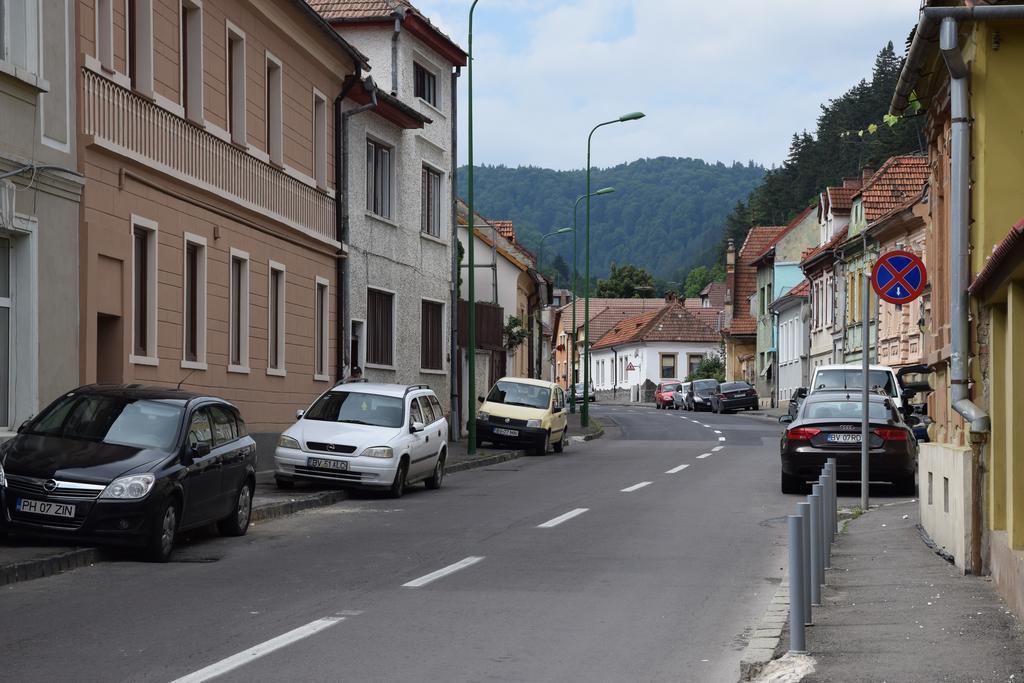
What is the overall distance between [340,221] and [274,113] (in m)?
4.47

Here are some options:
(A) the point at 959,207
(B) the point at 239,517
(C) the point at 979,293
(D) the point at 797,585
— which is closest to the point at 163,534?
(B) the point at 239,517

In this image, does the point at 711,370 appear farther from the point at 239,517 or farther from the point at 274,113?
the point at 239,517

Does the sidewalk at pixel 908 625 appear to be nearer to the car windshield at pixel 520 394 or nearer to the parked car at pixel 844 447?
the parked car at pixel 844 447

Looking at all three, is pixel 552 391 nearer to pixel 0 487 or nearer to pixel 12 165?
pixel 12 165

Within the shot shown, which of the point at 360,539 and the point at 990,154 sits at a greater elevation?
the point at 990,154

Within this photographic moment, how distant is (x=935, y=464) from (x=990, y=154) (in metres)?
3.12

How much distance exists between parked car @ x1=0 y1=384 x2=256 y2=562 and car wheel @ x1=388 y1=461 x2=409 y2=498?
5483 mm

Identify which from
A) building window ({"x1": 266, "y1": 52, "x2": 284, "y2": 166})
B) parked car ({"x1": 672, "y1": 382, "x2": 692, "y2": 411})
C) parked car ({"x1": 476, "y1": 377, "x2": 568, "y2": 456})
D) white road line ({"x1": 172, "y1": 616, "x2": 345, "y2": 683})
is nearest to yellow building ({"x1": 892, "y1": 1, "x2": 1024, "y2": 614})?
white road line ({"x1": 172, "y1": 616, "x2": 345, "y2": 683})

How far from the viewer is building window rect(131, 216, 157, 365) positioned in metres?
21.3

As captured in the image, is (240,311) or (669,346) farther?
(669,346)

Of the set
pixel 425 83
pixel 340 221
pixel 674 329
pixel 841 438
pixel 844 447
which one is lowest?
pixel 844 447

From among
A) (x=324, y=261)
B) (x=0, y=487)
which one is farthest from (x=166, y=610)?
(x=324, y=261)

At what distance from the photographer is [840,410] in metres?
22.5

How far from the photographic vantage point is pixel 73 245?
60.9 ft
